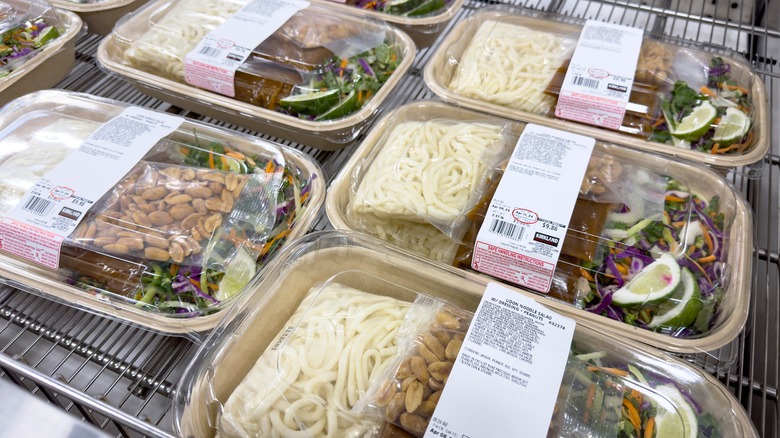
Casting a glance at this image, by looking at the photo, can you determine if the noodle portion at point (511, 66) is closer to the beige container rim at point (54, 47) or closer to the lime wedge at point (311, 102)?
the lime wedge at point (311, 102)

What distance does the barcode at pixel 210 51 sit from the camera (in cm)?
163

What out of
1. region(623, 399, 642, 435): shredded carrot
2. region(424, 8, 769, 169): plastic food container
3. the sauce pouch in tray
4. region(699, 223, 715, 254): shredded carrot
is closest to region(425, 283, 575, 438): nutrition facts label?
the sauce pouch in tray

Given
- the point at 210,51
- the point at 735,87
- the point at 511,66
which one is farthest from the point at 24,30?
the point at 735,87

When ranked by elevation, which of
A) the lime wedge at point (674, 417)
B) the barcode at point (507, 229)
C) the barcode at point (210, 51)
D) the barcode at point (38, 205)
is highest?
the barcode at point (210, 51)

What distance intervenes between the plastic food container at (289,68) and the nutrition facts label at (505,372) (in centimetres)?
77

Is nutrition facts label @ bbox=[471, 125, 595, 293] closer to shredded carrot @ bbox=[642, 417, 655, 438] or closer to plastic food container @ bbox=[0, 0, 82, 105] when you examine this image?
shredded carrot @ bbox=[642, 417, 655, 438]

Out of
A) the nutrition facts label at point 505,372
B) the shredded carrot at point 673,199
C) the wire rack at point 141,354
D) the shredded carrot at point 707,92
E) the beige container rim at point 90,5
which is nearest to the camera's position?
the nutrition facts label at point 505,372

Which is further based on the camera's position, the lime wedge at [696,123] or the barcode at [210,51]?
the barcode at [210,51]

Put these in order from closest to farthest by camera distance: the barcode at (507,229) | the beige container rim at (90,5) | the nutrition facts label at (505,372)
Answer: the nutrition facts label at (505,372) < the barcode at (507,229) < the beige container rim at (90,5)

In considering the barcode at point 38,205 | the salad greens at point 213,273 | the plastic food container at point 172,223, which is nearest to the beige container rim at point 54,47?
the plastic food container at point 172,223

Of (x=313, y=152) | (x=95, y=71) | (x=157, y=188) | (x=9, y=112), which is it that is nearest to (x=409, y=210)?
(x=313, y=152)

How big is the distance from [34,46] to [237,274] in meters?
1.14

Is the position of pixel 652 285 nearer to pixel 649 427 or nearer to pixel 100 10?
pixel 649 427

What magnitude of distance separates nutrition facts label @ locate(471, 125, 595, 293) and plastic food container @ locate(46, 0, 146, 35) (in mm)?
1481
